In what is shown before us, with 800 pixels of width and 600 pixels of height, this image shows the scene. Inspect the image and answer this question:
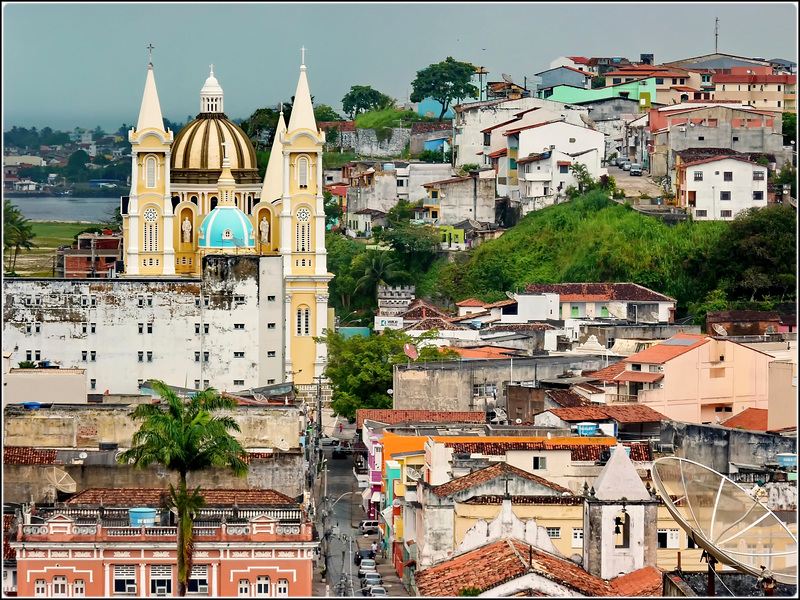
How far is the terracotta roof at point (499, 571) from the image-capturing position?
106ft

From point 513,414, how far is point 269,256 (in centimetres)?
1531

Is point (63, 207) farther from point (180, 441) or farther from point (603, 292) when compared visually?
point (180, 441)

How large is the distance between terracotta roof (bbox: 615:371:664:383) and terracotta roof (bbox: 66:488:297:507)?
1579 cm

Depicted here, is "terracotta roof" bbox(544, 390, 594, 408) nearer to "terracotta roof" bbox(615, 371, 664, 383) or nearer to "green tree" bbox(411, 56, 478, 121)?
"terracotta roof" bbox(615, 371, 664, 383)

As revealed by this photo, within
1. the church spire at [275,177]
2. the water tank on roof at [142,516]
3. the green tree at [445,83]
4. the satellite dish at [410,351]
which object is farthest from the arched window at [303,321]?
the green tree at [445,83]

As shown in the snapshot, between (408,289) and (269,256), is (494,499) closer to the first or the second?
(269,256)

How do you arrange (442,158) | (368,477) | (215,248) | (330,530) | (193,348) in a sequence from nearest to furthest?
(330,530) < (368,477) < (193,348) < (215,248) < (442,158)

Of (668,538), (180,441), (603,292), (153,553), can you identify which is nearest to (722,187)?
(603,292)

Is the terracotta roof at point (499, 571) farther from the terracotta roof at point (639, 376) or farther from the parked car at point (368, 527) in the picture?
the terracotta roof at point (639, 376)

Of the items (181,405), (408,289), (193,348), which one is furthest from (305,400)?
(181,405)

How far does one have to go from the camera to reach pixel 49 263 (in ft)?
353

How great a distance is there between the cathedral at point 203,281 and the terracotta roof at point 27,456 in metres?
22.0

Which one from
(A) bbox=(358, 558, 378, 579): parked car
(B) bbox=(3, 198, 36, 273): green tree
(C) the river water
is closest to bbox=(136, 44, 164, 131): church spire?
(B) bbox=(3, 198, 36, 273): green tree

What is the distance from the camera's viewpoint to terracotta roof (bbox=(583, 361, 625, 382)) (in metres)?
54.6
